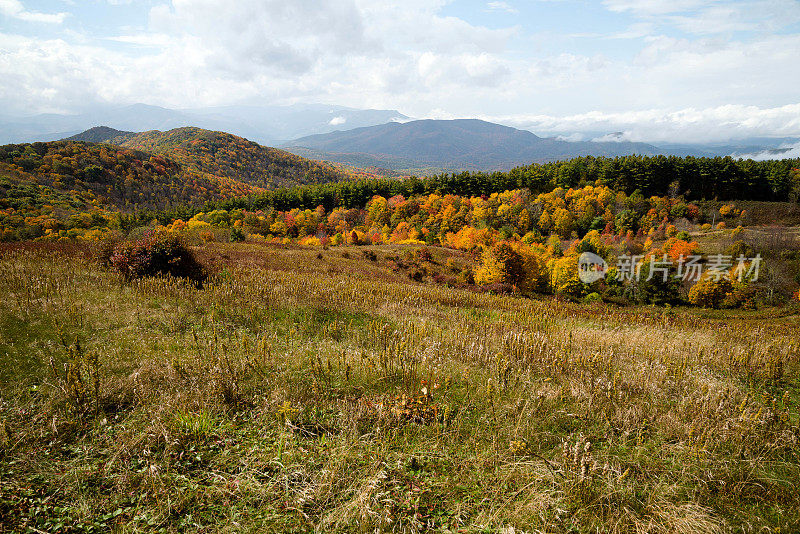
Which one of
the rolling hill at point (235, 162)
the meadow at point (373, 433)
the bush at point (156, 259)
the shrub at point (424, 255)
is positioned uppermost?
the rolling hill at point (235, 162)

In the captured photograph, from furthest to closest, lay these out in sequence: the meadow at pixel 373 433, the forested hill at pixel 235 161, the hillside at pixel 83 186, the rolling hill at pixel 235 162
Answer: the forested hill at pixel 235 161
the rolling hill at pixel 235 162
the hillside at pixel 83 186
the meadow at pixel 373 433

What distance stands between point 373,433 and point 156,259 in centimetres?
1162

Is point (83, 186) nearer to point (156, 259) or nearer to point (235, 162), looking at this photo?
point (235, 162)

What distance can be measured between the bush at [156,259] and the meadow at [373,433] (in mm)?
3954

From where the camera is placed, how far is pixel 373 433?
421 cm

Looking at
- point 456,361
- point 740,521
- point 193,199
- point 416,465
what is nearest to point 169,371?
point 416,465

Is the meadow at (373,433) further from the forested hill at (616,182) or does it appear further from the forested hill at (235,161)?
the forested hill at (235,161)

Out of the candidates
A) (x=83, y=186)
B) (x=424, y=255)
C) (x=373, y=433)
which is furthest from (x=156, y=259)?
(x=83, y=186)

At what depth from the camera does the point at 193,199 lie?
12100 cm

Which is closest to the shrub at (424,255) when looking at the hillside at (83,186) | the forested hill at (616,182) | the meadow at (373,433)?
the meadow at (373,433)

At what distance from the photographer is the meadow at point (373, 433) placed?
10.3 ft

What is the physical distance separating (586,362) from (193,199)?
14097 centimetres

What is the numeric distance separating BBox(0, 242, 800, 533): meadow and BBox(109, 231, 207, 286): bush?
156 inches

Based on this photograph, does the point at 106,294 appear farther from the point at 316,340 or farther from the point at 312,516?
the point at 312,516
